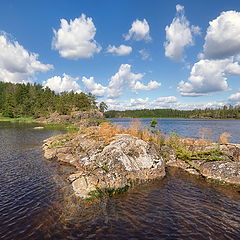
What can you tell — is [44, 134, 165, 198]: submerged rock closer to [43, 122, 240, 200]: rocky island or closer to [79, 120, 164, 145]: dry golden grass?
[43, 122, 240, 200]: rocky island

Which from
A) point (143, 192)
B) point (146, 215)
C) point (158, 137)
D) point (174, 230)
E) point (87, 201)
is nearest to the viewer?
point (174, 230)

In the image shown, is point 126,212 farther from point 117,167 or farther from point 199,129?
point 199,129

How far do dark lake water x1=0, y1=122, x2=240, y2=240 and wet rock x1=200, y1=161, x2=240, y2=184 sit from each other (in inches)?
35.7

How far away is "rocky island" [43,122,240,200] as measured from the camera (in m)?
10.7

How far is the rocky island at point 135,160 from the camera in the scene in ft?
35.1

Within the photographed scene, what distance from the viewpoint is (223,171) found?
12.5 m

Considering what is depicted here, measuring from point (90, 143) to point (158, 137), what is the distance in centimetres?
779

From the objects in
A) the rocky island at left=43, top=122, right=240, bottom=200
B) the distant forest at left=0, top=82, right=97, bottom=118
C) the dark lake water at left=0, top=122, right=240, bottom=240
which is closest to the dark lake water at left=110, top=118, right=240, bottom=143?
the rocky island at left=43, top=122, right=240, bottom=200

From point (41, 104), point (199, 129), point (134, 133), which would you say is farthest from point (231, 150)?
point (41, 104)

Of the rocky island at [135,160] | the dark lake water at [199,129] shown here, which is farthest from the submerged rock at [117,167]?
the dark lake water at [199,129]

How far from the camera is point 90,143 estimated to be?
18438 mm

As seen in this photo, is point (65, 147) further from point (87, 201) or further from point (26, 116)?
point (26, 116)

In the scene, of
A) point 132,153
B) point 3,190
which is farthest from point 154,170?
point 3,190

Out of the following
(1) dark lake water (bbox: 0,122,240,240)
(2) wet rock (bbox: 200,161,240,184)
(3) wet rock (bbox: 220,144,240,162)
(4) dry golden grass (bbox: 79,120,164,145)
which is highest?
(4) dry golden grass (bbox: 79,120,164,145)
